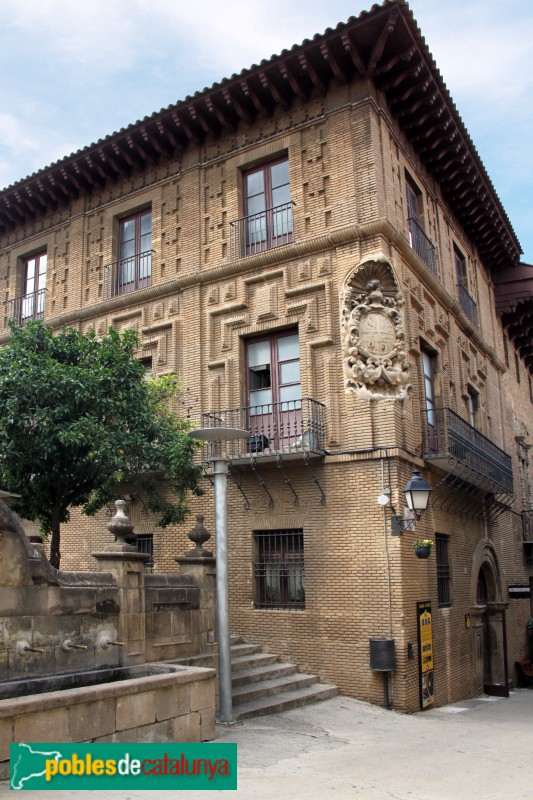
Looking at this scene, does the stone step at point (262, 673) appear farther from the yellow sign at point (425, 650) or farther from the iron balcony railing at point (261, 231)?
the iron balcony railing at point (261, 231)

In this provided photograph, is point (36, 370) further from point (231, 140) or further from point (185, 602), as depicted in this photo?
point (231, 140)

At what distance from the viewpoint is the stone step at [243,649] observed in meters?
13.1

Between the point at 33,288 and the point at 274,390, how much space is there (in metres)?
8.56

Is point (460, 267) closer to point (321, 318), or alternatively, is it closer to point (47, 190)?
point (321, 318)

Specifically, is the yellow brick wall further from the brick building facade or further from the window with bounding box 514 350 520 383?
the window with bounding box 514 350 520 383

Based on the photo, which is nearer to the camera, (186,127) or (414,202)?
(186,127)

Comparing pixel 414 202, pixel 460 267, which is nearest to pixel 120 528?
pixel 414 202

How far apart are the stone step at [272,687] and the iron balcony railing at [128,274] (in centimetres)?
917

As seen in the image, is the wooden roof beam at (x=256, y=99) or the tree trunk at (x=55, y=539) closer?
the tree trunk at (x=55, y=539)

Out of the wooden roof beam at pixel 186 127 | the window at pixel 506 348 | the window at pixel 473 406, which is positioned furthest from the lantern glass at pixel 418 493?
the window at pixel 506 348

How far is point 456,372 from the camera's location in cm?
1748

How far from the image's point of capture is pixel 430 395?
16.2 m

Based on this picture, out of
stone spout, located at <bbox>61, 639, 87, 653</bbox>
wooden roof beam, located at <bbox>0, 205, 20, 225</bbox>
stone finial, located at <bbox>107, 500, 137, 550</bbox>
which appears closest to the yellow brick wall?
wooden roof beam, located at <bbox>0, 205, 20, 225</bbox>

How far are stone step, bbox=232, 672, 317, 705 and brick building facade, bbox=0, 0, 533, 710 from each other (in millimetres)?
487
